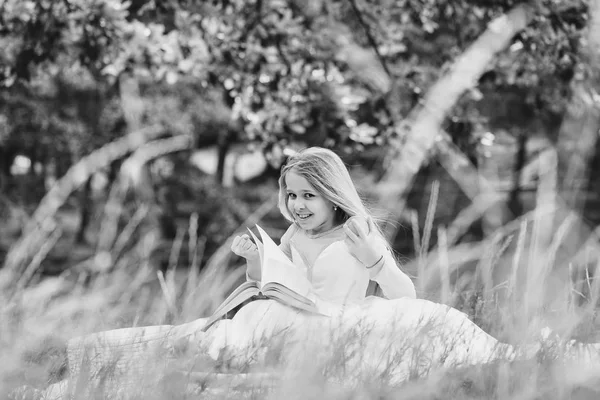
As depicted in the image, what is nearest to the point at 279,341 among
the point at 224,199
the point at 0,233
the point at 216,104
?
the point at 216,104

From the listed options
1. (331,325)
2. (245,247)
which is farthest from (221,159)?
(331,325)

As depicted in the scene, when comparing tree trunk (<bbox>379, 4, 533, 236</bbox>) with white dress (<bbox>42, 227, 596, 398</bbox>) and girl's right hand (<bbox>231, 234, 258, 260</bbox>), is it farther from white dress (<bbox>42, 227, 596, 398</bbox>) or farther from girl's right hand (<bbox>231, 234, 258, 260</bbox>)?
girl's right hand (<bbox>231, 234, 258, 260</bbox>)

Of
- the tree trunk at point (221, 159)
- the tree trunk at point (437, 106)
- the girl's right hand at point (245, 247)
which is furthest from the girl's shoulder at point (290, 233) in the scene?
the tree trunk at point (221, 159)

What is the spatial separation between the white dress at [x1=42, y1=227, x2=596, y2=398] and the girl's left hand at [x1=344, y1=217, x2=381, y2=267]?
2.8 inches

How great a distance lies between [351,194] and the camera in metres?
3.64

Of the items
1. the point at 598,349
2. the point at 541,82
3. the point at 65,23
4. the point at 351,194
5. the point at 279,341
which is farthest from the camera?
the point at 541,82

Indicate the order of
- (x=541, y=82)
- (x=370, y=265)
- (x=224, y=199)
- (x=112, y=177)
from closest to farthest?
(x=370, y=265)
(x=541, y=82)
(x=224, y=199)
(x=112, y=177)

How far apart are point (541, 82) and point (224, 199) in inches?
479

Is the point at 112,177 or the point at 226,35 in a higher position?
the point at 226,35

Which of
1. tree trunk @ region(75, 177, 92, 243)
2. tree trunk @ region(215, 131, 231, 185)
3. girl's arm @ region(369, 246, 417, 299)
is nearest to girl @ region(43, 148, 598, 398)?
girl's arm @ region(369, 246, 417, 299)

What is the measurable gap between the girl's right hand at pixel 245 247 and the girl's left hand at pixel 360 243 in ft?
1.28

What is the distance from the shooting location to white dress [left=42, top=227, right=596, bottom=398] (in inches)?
103

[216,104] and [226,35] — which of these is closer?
[226,35]

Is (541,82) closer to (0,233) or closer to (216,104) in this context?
(216,104)
